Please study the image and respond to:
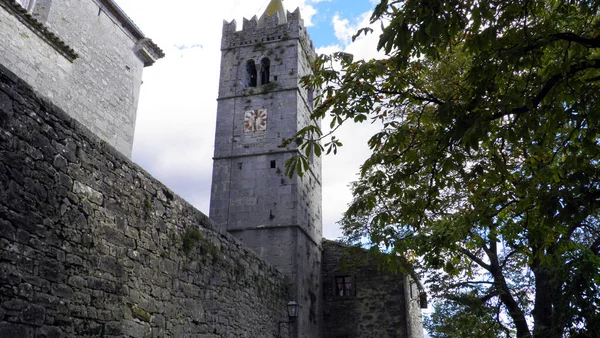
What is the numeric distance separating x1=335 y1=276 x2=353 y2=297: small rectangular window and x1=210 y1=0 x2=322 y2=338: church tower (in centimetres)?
85

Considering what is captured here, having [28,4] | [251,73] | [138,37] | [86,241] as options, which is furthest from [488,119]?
[251,73]

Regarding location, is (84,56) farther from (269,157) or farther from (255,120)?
(269,157)

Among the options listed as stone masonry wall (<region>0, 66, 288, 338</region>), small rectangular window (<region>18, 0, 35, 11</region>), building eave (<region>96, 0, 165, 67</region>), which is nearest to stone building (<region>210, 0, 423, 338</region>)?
building eave (<region>96, 0, 165, 67</region>)

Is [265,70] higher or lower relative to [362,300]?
higher

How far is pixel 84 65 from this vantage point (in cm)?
1243

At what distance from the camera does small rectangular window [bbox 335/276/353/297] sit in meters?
17.6

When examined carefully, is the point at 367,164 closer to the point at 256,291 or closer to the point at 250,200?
the point at 256,291

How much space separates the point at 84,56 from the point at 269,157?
5994 millimetres

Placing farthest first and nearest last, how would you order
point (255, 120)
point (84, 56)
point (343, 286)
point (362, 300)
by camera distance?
point (343, 286) < point (362, 300) < point (255, 120) < point (84, 56)

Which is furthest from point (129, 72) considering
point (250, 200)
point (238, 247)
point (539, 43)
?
point (539, 43)

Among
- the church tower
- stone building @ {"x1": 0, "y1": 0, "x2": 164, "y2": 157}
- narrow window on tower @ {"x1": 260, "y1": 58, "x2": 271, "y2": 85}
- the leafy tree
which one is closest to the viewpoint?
the leafy tree

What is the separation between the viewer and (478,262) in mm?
12875

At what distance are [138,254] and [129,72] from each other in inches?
355

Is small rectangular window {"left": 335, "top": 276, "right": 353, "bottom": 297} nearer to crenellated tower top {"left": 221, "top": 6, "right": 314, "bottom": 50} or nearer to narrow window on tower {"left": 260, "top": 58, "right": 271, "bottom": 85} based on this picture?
narrow window on tower {"left": 260, "top": 58, "right": 271, "bottom": 85}
